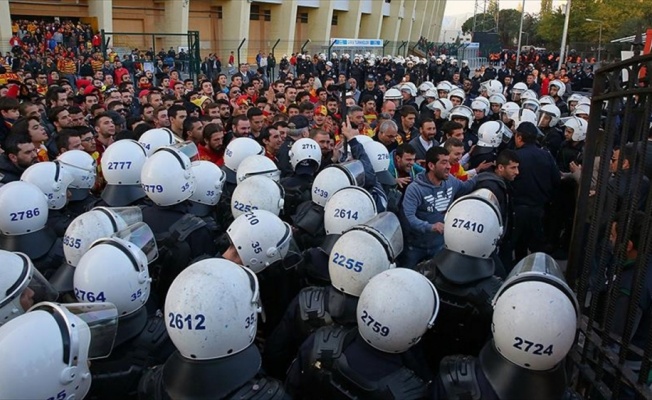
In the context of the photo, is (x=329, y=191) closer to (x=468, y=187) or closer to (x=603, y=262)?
(x=468, y=187)

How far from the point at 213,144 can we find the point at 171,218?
2.47 meters

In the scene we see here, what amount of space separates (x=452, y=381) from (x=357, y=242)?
93cm

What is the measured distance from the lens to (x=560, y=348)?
236 centimetres

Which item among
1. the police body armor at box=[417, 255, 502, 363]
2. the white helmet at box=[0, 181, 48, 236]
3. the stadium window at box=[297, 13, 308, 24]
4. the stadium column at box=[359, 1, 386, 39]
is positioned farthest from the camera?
the stadium column at box=[359, 1, 386, 39]

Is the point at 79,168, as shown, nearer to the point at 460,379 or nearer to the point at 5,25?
the point at 460,379

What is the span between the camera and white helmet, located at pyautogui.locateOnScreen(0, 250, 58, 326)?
2.72 meters

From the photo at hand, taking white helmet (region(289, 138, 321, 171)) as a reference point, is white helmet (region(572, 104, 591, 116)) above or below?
above

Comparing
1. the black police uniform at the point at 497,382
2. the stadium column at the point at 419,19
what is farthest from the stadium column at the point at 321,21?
the black police uniform at the point at 497,382

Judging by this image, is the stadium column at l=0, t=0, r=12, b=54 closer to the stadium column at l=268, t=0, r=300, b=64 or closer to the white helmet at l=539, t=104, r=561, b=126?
the stadium column at l=268, t=0, r=300, b=64

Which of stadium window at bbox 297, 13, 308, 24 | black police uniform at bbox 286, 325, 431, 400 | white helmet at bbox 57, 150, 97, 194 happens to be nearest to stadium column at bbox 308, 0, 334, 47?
stadium window at bbox 297, 13, 308, 24

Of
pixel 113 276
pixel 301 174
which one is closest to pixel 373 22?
pixel 301 174

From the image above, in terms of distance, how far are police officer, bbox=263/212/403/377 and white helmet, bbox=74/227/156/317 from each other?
93cm

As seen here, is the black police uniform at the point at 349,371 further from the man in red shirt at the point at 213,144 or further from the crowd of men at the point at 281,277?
the man in red shirt at the point at 213,144

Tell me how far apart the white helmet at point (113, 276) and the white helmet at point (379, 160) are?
3.32 metres
